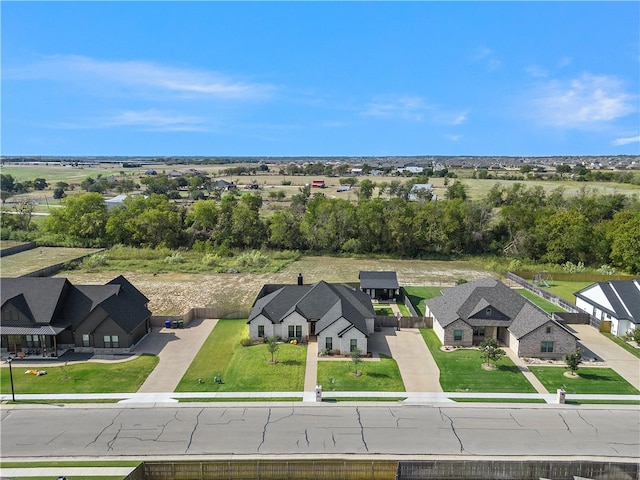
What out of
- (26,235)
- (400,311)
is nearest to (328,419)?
(400,311)

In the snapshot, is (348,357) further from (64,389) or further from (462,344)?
(64,389)

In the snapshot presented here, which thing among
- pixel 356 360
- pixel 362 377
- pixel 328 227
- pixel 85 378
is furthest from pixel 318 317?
pixel 328 227

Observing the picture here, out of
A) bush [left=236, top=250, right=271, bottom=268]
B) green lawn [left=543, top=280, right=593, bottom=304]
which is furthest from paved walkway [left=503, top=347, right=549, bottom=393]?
bush [left=236, top=250, right=271, bottom=268]

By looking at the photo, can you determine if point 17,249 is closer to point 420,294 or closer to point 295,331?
point 295,331

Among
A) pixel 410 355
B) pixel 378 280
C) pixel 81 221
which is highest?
pixel 81 221

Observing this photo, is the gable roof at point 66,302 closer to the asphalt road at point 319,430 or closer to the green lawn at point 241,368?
the green lawn at point 241,368

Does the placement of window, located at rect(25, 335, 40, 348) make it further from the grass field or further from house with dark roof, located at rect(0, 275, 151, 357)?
the grass field
